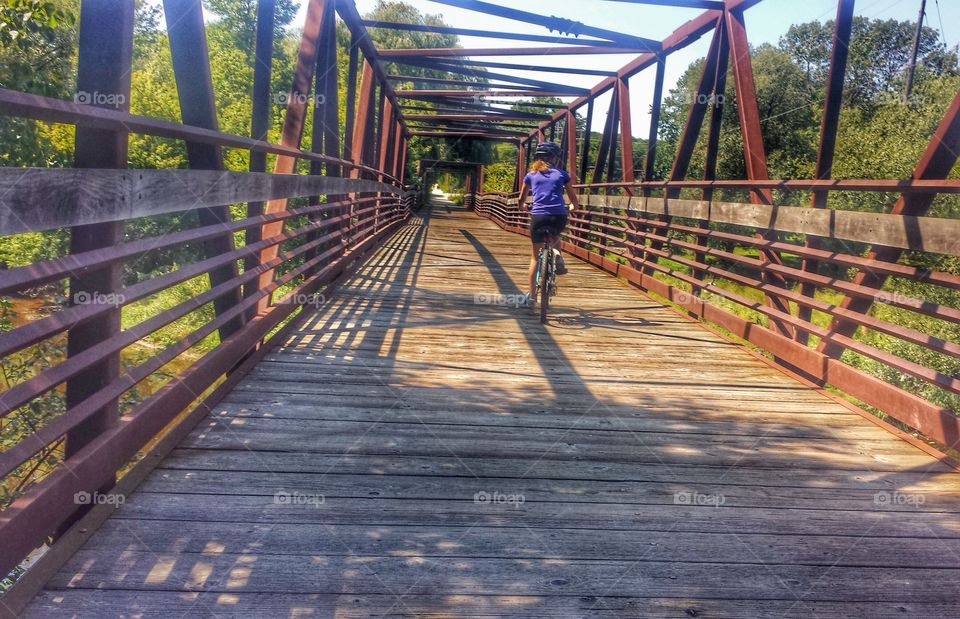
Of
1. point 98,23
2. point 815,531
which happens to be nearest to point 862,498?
point 815,531

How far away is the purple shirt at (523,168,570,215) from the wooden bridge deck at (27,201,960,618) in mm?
2367

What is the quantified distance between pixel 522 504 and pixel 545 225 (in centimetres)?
461

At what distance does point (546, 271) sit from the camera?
23.2 ft

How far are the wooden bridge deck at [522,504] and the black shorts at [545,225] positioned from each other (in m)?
2.27

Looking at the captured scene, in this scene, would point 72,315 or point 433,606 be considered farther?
point 72,315

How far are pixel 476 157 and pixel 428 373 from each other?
2045 inches

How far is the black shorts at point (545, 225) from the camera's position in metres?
7.23

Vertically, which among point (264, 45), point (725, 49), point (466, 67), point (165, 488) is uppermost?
point (466, 67)

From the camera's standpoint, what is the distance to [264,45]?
18.1ft

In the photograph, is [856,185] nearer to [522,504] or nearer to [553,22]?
[522,504]

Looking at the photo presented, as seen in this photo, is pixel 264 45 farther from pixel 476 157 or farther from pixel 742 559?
pixel 476 157

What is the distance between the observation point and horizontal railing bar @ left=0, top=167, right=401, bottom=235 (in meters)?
1.96

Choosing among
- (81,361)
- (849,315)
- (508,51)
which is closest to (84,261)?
(81,361)

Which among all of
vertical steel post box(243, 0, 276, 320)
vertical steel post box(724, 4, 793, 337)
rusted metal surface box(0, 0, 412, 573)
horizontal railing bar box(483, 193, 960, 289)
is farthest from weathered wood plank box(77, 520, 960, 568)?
vertical steel post box(724, 4, 793, 337)
